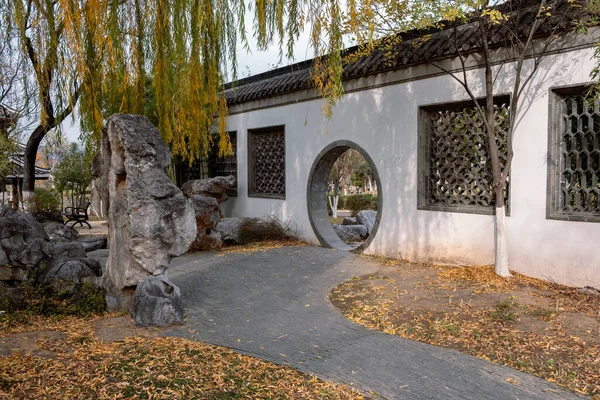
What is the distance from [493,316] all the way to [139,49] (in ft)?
15.0

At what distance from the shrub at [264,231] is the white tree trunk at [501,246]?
16.0 ft

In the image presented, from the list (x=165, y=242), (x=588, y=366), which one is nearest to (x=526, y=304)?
(x=588, y=366)

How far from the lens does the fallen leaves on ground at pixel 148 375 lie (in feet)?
11.0

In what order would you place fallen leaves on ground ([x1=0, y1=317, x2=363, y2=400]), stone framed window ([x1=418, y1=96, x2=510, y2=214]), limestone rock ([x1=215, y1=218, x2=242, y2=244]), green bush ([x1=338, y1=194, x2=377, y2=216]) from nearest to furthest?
fallen leaves on ground ([x1=0, y1=317, x2=363, y2=400]) < stone framed window ([x1=418, y1=96, x2=510, y2=214]) < limestone rock ([x1=215, y1=218, x2=242, y2=244]) < green bush ([x1=338, y1=194, x2=377, y2=216])

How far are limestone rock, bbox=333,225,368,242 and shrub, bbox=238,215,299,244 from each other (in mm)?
1703

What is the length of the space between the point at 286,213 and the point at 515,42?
5.99m

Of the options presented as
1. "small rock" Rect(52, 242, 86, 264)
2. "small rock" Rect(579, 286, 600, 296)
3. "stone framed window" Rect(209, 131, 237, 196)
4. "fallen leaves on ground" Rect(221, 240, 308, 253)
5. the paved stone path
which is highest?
"stone framed window" Rect(209, 131, 237, 196)

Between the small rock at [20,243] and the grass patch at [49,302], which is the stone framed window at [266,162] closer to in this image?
the small rock at [20,243]

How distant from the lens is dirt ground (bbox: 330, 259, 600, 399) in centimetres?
408

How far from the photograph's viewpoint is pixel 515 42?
6.80 metres

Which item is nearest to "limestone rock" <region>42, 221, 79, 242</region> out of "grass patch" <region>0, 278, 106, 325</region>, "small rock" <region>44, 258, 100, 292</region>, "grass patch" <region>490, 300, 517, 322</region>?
"small rock" <region>44, 258, 100, 292</region>

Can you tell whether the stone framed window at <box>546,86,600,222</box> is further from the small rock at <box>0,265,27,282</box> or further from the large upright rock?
the small rock at <box>0,265,27,282</box>

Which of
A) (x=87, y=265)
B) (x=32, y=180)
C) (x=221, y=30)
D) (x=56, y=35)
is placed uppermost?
(x=221, y=30)

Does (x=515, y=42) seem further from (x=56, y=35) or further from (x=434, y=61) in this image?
(x=56, y=35)
